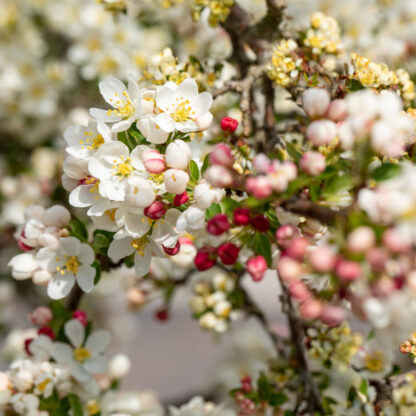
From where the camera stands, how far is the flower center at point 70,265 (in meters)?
0.97

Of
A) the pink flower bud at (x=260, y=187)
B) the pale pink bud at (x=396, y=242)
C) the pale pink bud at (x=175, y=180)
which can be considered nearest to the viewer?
the pale pink bud at (x=396, y=242)

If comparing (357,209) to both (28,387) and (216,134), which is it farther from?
(28,387)

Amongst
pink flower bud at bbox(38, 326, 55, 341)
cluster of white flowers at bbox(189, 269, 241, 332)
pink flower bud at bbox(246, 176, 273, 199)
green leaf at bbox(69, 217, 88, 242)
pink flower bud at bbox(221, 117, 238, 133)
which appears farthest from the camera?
cluster of white flowers at bbox(189, 269, 241, 332)

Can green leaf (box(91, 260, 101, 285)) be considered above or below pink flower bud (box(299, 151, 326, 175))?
below

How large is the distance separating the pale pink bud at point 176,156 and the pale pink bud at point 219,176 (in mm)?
79

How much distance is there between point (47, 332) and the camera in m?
1.14

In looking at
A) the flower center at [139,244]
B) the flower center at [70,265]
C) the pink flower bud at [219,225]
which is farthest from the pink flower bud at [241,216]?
the flower center at [70,265]

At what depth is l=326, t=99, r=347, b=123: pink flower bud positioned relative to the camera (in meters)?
0.77

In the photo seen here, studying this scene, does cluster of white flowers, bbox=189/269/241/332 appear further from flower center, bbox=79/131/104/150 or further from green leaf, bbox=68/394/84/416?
flower center, bbox=79/131/104/150

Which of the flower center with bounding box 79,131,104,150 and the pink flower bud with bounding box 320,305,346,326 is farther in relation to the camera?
the flower center with bounding box 79,131,104,150

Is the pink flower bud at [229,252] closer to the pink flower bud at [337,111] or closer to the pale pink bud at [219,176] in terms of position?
the pale pink bud at [219,176]

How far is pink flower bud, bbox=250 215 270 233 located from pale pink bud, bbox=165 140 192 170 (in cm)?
14

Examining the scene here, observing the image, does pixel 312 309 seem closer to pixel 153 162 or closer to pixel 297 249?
pixel 297 249

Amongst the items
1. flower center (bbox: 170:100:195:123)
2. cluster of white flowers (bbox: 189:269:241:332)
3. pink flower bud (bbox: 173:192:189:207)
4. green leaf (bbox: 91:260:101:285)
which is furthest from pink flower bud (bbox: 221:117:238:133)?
cluster of white flowers (bbox: 189:269:241:332)
